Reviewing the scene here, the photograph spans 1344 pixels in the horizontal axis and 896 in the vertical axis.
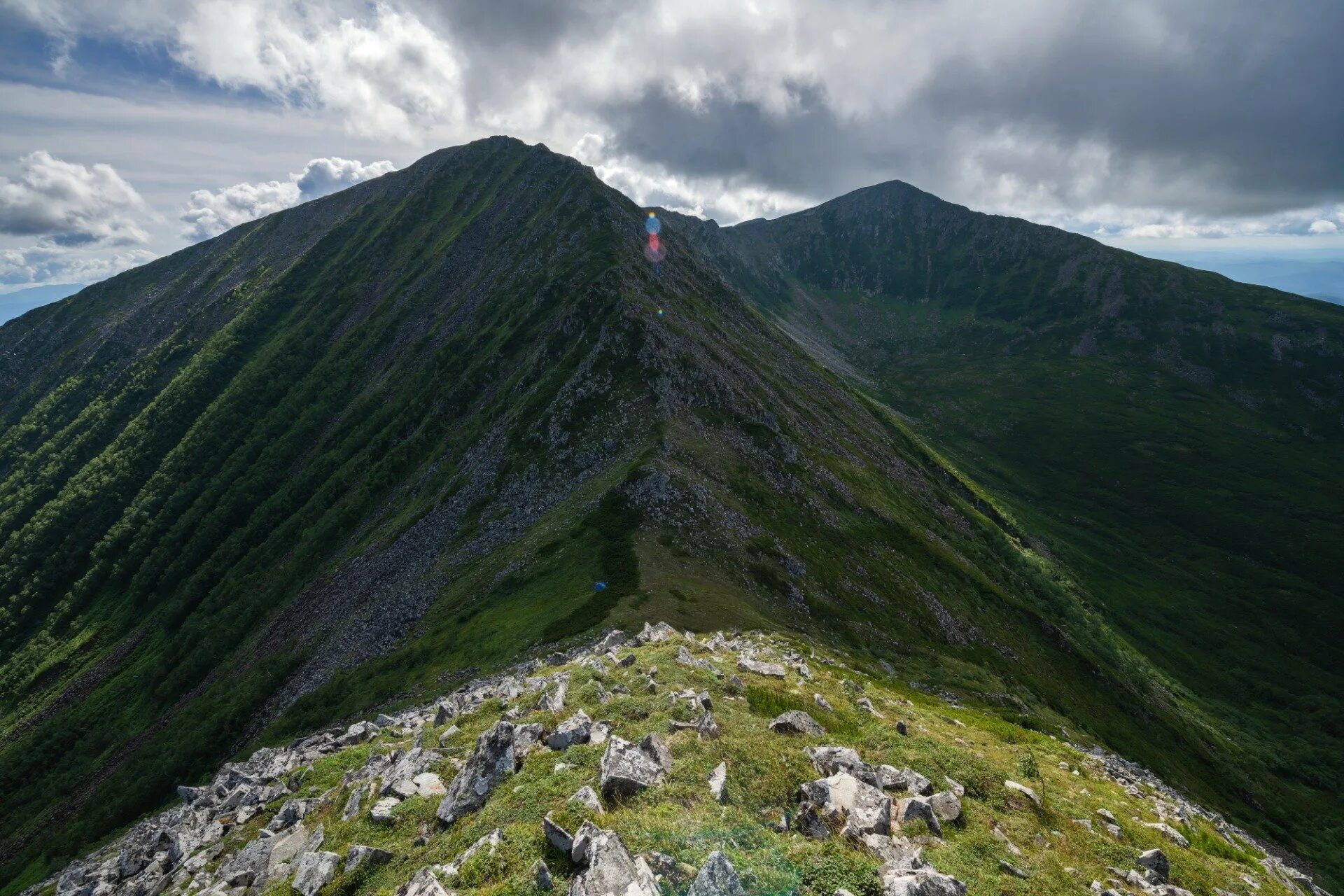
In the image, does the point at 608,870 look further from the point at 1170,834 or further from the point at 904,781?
the point at 1170,834

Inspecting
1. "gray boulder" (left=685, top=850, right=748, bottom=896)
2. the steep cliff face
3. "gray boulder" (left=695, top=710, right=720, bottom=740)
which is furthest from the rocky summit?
the steep cliff face

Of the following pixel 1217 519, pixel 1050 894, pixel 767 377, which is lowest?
pixel 1217 519

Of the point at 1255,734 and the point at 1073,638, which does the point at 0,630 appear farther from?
the point at 1255,734

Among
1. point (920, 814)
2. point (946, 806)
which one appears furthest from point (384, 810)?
point (946, 806)

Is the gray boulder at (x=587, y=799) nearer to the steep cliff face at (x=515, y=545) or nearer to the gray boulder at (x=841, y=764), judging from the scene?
the gray boulder at (x=841, y=764)

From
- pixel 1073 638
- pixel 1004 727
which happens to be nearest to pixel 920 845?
pixel 1004 727

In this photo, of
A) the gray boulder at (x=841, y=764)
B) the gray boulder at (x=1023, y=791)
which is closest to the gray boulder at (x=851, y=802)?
the gray boulder at (x=841, y=764)
